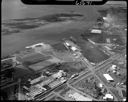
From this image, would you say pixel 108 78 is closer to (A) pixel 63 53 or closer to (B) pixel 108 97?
(B) pixel 108 97

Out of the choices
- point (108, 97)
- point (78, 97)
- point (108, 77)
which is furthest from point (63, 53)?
point (108, 97)

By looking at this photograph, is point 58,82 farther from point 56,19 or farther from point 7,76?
point 56,19

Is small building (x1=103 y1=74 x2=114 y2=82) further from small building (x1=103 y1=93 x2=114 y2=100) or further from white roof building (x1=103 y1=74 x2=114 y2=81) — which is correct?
small building (x1=103 y1=93 x2=114 y2=100)

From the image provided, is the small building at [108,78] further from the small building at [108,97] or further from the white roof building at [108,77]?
the small building at [108,97]

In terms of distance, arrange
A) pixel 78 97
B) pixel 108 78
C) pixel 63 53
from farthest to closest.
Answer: pixel 63 53 → pixel 108 78 → pixel 78 97

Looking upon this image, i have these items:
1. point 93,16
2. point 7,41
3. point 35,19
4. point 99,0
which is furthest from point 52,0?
point 93,16

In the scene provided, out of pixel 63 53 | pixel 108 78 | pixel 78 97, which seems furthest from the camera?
pixel 63 53

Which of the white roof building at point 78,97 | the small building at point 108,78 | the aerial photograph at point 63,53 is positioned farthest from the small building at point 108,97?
the small building at point 108,78

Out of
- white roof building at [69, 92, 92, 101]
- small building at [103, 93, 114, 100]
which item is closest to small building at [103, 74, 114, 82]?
small building at [103, 93, 114, 100]

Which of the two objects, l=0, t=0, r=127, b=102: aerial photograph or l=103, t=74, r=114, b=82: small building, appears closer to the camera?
l=0, t=0, r=127, b=102: aerial photograph
